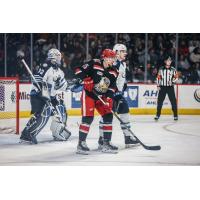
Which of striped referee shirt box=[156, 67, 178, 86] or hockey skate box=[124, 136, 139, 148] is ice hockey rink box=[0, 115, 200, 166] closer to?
hockey skate box=[124, 136, 139, 148]

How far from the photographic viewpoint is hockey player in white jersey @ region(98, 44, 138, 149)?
15.2 feet

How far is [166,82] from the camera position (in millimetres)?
4695

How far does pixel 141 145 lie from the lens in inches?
185

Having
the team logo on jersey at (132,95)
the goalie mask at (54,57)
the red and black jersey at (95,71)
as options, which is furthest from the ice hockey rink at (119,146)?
the goalie mask at (54,57)

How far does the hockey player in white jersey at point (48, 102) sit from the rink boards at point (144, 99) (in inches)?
2.4

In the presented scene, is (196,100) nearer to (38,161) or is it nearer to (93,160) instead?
(93,160)

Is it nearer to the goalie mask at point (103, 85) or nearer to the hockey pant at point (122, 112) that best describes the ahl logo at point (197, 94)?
the hockey pant at point (122, 112)

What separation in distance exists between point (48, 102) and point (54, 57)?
0.42 m

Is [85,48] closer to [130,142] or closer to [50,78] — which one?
[50,78]

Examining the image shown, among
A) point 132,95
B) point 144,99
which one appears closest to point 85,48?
point 132,95

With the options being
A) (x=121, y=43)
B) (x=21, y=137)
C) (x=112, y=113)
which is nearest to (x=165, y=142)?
(x=112, y=113)

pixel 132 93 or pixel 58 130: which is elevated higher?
pixel 132 93

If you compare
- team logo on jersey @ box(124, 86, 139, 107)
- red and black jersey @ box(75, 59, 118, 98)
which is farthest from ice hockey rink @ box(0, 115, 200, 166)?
red and black jersey @ box(75, 59, 118, 98)

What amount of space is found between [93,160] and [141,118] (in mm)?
586
